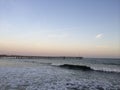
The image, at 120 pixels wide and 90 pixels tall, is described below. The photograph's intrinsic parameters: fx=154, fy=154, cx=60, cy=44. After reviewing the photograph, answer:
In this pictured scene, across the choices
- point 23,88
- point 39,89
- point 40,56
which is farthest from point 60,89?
point 40,56

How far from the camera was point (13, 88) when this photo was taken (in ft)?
43.8

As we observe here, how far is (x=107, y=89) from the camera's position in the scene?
14.4 meters

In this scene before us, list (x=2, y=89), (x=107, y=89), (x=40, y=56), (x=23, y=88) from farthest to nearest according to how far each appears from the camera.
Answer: (x=40, y=56) → (x=107, y=89) → (x=23, y=88) → (x=2, y=89)

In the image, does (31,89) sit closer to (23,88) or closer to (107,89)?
(23,88)

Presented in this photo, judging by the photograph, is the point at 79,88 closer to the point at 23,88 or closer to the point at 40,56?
the point at 23,88

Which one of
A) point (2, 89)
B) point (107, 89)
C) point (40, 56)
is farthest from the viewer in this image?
point (40, 56)

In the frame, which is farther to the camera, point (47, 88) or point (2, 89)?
point (47, 88)

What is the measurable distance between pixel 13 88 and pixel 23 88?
2.78 ft

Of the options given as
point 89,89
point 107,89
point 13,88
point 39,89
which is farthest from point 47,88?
point 107,89

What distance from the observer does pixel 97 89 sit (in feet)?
47.1

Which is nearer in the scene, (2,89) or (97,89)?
(2,89)

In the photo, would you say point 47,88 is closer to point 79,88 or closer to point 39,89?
point 39,89

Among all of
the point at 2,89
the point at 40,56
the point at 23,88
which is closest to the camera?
the point at 2,89

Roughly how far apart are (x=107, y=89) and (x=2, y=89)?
30.7 feet
